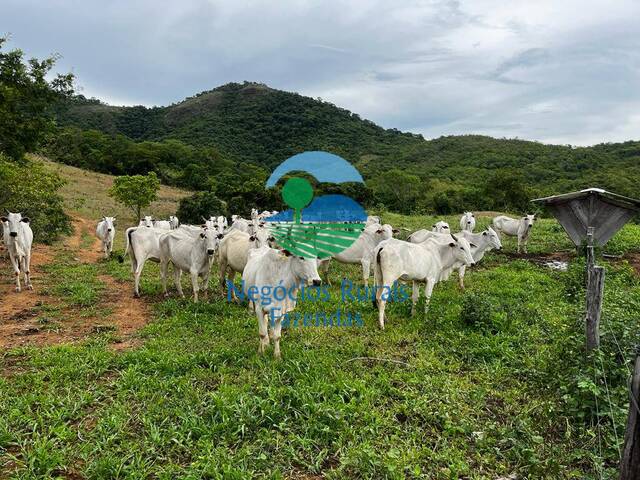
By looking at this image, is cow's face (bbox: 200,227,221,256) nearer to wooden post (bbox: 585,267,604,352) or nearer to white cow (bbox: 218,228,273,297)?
white cow (bbox: 218,228,273,297)

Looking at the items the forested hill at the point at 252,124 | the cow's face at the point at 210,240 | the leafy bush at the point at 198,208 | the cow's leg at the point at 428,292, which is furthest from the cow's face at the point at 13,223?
the forested hill at the point at 252,124

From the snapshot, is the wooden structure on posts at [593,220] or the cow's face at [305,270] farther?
the cow's face at [305,270]

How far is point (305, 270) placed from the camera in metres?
6.47

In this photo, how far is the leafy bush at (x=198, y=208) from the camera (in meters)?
37.0

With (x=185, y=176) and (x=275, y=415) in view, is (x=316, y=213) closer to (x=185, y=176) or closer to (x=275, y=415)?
(x=275, y=415)

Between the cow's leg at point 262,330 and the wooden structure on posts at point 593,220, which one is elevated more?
the wooden structure on posts at point 593,220

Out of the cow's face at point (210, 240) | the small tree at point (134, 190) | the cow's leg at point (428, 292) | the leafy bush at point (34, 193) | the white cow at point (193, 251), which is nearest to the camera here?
the cow's leg at point (428, 292)

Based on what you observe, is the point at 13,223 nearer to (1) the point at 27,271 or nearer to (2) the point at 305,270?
(1) the point at 27,271

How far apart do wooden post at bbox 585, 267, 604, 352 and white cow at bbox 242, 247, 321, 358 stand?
3643 mm

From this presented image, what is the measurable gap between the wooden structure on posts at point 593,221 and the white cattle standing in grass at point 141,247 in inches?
370

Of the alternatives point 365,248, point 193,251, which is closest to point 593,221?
point 365,248

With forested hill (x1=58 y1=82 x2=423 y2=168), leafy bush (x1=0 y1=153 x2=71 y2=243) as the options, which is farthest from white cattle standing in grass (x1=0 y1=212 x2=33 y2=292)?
forested hill (x1=58 y1=82 x2=423 y2=168)

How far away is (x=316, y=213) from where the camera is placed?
1413 centimetres

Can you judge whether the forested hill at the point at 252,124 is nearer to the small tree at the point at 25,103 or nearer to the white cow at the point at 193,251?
the small tree at the point at 25,103
